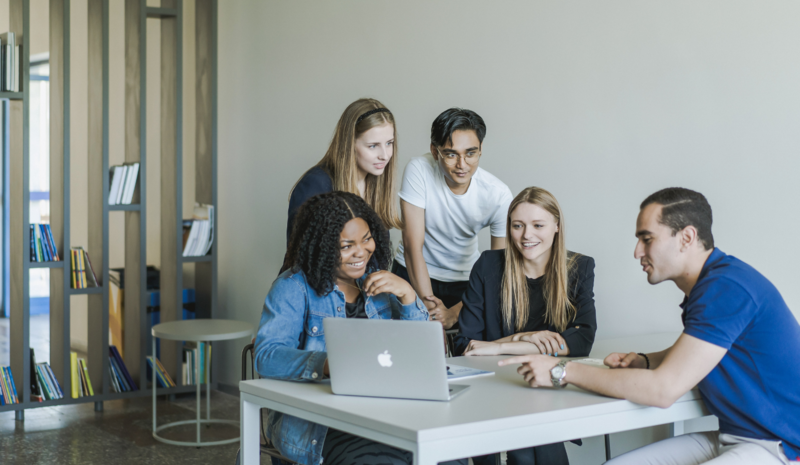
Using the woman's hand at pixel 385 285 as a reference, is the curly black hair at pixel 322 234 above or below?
above

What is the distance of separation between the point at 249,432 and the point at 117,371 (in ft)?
9.30

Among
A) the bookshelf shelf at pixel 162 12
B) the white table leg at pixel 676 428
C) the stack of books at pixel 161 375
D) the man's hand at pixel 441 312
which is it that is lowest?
the stack of books at pixel 161 375

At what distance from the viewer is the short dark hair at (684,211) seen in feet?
5.27

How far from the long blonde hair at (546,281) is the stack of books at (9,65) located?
2911mm

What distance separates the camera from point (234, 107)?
4777mm

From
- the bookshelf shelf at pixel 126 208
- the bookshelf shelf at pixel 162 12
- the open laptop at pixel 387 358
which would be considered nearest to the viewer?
the open laptop at pixel 387 358

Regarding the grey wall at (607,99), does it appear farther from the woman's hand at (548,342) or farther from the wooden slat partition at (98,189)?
the wooden slat partition at (98,189)

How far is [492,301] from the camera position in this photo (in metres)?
2.38

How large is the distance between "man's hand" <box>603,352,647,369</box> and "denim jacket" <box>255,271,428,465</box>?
49 centimetres

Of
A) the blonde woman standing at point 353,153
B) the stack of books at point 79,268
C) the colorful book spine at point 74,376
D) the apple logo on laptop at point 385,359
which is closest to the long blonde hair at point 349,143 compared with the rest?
the blonde woman standing at point 353,153

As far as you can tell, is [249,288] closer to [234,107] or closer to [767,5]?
[234,107]

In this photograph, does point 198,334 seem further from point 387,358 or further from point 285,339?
point 387,358

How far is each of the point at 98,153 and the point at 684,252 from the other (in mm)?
3482

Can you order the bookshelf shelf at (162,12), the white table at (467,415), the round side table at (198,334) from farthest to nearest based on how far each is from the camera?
the bookshelf shelf at (162,12) < the round side table at (198,334) < the white table at (467,415)
